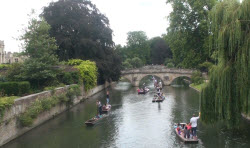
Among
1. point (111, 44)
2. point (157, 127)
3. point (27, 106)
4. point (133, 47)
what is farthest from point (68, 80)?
point (133, 47)

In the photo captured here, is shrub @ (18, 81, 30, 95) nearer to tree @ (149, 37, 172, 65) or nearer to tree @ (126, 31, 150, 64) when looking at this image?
tree @ (126, 31, 150, 64)

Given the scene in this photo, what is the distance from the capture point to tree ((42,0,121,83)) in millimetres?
36625

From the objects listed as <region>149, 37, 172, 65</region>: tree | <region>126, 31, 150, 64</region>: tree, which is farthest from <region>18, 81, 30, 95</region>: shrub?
<region>149, 37, 172, 65</region>: tree

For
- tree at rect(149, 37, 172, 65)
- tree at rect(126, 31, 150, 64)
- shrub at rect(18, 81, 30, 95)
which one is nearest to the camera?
shrub at rect(18, 81, 30, 95)

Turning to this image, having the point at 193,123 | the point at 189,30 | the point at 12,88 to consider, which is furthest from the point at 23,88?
the point at 189,30

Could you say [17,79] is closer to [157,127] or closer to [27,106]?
[27,106]

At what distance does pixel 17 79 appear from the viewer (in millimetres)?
23266

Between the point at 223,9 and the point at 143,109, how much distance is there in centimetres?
1337

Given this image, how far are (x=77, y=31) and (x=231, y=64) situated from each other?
29.8 meters

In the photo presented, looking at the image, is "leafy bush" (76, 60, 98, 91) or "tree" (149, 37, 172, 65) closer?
"leafy bush" (76, 60, 98, 91)

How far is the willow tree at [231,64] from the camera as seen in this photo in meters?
11.5

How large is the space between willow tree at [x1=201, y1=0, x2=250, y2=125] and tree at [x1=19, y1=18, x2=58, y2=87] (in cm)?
1538

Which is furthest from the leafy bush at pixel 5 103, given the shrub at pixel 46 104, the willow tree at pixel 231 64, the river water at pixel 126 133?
the willow tree at pixel 231 64

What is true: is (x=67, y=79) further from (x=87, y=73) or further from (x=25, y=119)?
(x=25, y=119)
